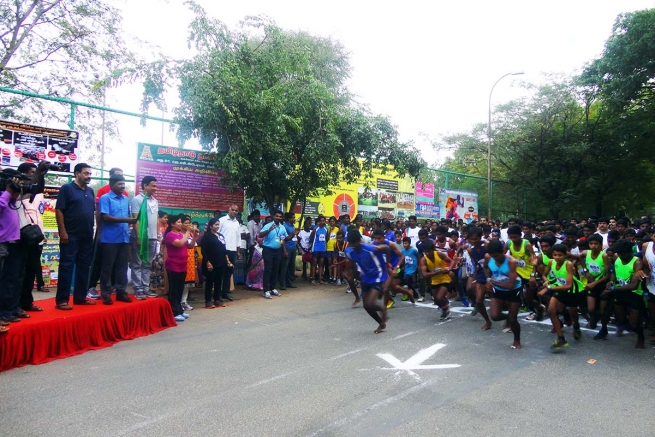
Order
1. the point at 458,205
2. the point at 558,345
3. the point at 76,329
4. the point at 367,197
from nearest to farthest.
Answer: the point at 76,329 < the point at 558,345 < the point at 367,197 < the point at 458,205

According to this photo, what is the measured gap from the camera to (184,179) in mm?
10766

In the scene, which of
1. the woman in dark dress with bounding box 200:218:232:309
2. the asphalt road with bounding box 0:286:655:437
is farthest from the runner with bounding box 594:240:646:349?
the woman in dark dress with bounding box 200:218:232:309

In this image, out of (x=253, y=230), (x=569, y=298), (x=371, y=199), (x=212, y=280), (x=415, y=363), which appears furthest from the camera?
(x=371, y=199)

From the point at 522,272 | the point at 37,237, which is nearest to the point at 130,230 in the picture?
the point at 37,237

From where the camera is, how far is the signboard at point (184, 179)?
400 inches

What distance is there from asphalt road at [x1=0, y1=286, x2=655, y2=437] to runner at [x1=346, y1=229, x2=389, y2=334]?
1.43 ft

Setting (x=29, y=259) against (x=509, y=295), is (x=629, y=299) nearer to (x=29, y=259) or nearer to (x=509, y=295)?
(x=509, y=295)

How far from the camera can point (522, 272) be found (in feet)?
26.8

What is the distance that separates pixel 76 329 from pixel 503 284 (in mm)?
5766

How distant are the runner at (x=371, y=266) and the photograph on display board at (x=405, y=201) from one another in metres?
10.7

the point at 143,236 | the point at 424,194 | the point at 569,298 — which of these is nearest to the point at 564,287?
the point at 569,298

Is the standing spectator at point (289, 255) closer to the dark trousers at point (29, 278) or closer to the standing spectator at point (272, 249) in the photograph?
the standing spectator at point (272, 249)

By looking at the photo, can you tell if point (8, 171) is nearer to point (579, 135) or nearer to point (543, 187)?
point (543, 187)

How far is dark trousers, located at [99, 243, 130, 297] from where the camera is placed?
6980 millimetres
